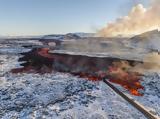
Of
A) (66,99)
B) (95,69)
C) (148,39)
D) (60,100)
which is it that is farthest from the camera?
(148,39)

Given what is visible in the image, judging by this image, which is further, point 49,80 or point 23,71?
point 23,71

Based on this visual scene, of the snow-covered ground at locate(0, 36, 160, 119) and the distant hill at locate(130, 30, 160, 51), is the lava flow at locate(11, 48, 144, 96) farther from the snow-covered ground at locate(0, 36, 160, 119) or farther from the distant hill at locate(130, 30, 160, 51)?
the distant hill at locate(130, 30, 160, 51)

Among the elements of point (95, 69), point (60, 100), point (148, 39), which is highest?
point (148, 39)

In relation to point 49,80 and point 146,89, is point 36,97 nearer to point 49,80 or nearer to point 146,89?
point 49,80

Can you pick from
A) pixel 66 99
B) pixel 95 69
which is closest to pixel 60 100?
pixel 66 99

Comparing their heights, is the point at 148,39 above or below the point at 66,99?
above

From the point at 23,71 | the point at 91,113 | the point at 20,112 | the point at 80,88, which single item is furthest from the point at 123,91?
the point at 23,71

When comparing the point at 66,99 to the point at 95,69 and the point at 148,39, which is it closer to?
the point at 95,69

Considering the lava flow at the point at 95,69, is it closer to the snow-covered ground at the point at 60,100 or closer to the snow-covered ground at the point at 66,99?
the snow-covered ground at the point at 66,99

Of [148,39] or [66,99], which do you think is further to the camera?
[148,39]
